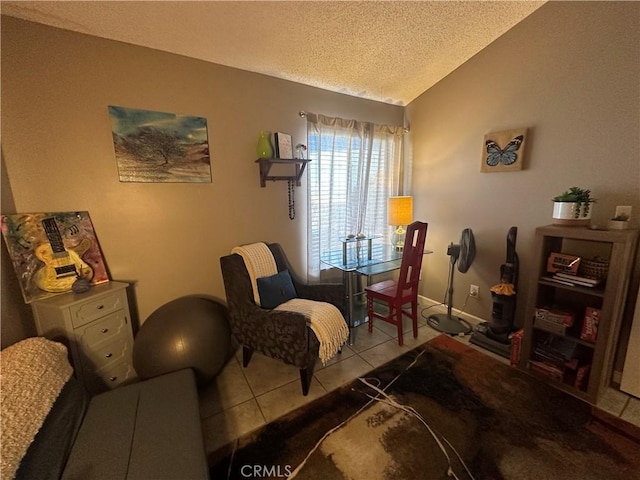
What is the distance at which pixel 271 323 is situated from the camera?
1768mm

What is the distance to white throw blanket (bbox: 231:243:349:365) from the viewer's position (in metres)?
1.79

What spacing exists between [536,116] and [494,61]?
2.10 ft

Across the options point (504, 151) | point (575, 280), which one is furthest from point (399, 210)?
point (575, 280)

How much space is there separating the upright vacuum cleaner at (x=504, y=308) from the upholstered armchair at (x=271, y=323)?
52.8 inches

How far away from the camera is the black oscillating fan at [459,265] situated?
2516mm

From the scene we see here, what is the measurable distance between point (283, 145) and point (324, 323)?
5.03ft

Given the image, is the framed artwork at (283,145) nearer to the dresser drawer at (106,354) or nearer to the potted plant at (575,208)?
the dresser drawer at (106,354)

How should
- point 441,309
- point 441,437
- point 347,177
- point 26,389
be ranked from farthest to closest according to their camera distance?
point 441,309
point 347,177
point 441,437
point 26,389

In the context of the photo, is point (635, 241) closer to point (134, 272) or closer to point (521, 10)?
point (521, 10)

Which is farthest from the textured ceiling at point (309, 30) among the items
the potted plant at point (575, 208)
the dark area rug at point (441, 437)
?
the dark area rug at point (441, 437)

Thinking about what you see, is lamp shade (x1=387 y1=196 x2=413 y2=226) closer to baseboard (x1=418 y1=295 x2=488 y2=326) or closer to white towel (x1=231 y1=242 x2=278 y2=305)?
baseboard (x1=418 y1=295 x2=488 y2=326)

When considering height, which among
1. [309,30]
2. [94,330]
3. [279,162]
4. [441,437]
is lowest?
[441,437]

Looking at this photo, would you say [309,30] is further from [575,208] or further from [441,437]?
[441,437]

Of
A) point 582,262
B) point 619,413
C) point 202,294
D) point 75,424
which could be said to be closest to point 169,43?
point 202,294
